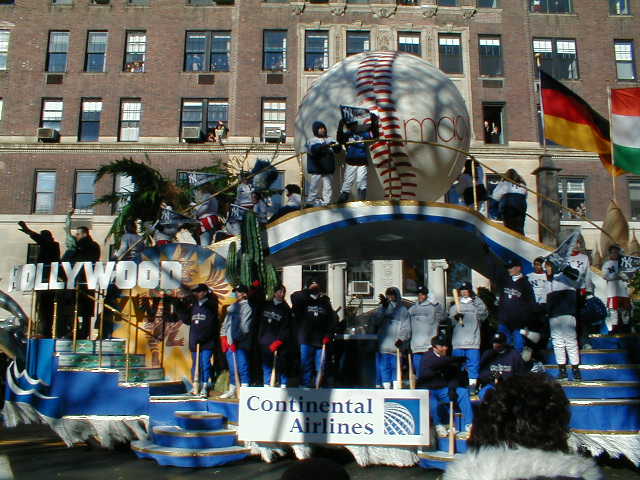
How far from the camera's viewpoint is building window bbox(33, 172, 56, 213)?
29.3 meters

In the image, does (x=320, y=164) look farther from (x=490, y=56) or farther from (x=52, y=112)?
(x=52, y=112)

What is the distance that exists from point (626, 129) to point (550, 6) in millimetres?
21104

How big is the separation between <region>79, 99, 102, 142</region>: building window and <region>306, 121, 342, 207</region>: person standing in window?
22.0 meters

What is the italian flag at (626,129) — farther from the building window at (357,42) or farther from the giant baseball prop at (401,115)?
the building window at (357,42)

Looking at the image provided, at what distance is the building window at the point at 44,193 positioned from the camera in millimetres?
29344

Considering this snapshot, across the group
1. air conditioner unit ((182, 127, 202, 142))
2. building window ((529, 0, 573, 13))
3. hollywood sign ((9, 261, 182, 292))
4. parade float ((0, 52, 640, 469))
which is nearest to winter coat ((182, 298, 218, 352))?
parade float ((0, 52, 640, 469))

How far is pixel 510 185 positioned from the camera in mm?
12242

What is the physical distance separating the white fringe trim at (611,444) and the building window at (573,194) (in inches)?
919

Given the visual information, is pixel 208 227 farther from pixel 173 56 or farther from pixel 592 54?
pixel 592 54

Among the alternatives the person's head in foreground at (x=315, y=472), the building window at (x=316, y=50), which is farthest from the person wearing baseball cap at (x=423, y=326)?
the building window at (x=316, y=50)

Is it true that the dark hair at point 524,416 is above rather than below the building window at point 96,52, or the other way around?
below

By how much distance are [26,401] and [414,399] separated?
761 centimetres

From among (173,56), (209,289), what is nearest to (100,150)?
(173,56)

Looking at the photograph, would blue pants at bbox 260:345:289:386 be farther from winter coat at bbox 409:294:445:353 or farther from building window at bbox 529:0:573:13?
building window at bbox 529:0:573:13
